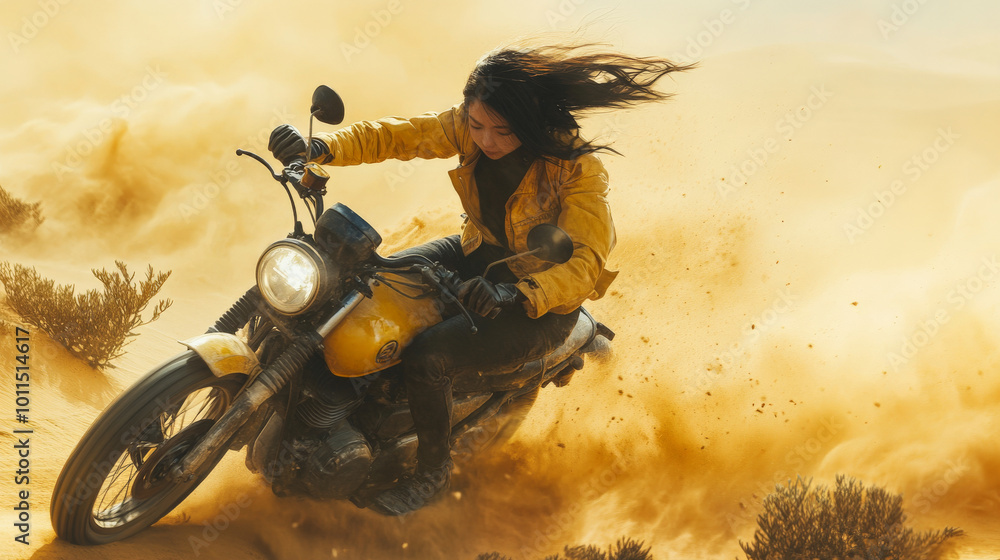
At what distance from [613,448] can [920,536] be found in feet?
5.55

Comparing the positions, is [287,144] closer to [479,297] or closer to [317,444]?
[479,297]

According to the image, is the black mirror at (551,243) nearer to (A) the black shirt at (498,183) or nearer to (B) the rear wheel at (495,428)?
(A) the black shirt at (498,183)

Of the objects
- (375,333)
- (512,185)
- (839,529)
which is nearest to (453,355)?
(375,333)

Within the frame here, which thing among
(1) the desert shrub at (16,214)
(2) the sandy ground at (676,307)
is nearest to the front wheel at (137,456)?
(2) the sandy ground at (676,307)

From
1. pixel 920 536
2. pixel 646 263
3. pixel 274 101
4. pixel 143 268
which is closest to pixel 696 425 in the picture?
pixel 920 536

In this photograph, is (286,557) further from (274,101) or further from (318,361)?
(274,101)

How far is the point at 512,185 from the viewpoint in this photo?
3219 millimetres

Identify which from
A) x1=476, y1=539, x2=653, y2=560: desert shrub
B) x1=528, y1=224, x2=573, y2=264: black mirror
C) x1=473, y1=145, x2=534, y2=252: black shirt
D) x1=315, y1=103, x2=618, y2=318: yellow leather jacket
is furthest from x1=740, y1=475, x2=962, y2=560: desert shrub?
x1=528, y1=224, x2=573, y2=264: black mirror

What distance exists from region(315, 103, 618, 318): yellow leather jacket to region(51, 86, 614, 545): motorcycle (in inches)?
15.3

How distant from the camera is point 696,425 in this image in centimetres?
461

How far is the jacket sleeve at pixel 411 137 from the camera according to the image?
3.31 m

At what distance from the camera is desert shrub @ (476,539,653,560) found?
358 cm

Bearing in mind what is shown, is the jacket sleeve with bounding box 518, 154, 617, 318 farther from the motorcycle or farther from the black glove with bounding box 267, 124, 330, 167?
the black glove with bounding box 267, 124, 330, 167

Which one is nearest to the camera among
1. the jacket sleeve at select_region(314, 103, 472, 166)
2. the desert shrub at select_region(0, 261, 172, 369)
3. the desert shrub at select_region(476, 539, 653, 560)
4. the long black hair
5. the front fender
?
the front fender
